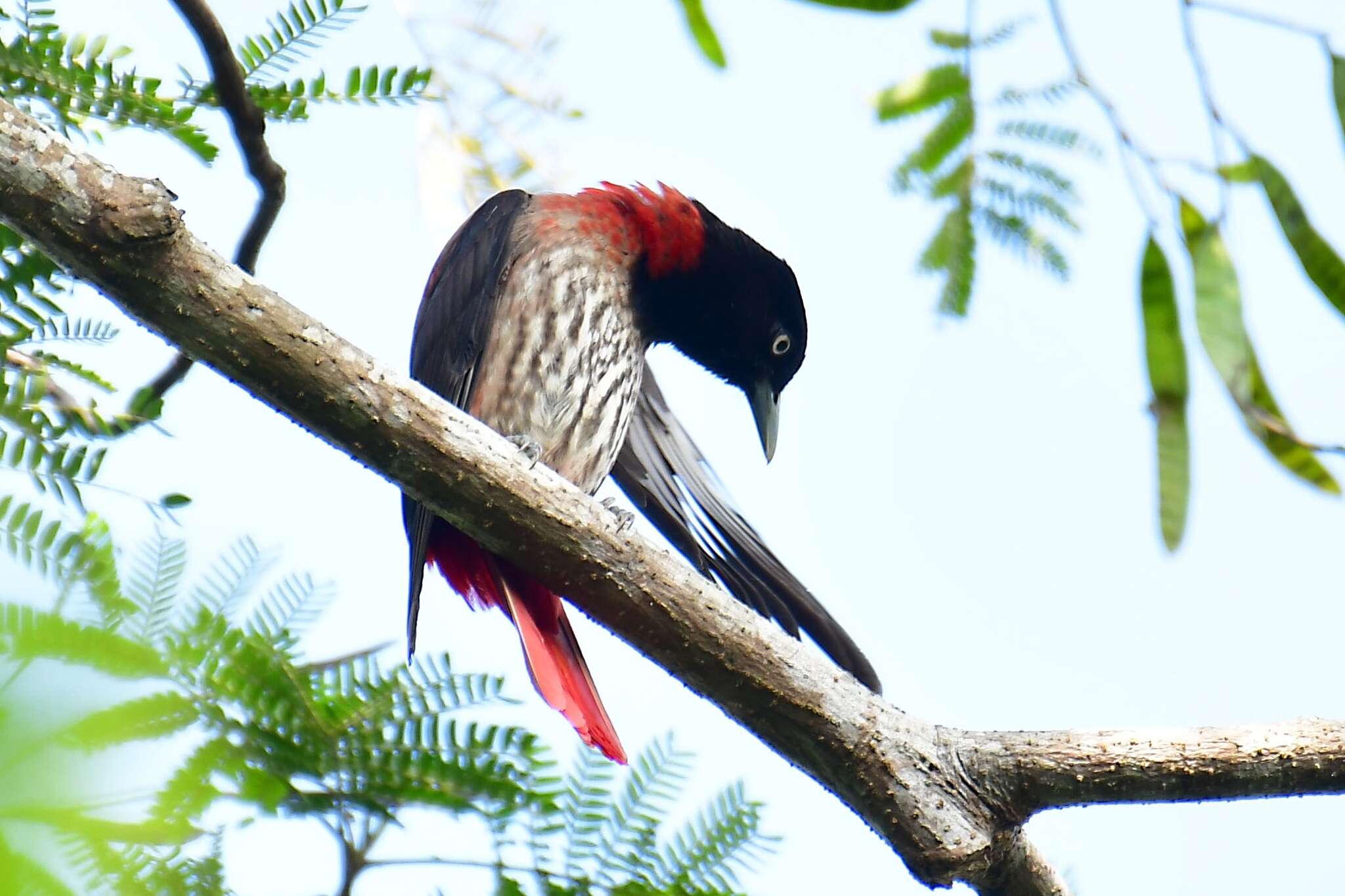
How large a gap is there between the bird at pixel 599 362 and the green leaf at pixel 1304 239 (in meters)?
1.60

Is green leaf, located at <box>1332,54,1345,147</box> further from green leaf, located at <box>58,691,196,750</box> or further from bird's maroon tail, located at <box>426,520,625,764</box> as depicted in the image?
bird's maroon tail, located at <box>426,520,625,764</box>

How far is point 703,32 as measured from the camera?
6.25 feet

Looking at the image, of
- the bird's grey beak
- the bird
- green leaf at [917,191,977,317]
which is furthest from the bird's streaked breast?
green leaf at [917,191,977,317]

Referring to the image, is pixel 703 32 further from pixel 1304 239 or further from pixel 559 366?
pixel 559 366

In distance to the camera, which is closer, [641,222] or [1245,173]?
[1245,173]

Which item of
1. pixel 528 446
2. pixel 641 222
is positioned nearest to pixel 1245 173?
pixel 528 446

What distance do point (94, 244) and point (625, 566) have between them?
1.16 m

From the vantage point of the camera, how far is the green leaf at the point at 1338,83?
1939 millimetres

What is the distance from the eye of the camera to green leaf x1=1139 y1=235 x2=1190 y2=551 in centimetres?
177

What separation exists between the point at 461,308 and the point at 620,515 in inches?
42.8

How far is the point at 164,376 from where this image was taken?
3.37 m

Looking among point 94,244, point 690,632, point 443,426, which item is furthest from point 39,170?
point 690,632

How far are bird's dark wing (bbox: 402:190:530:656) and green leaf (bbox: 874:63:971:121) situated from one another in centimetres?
178

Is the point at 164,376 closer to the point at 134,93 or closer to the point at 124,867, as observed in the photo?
the point at 134,93
